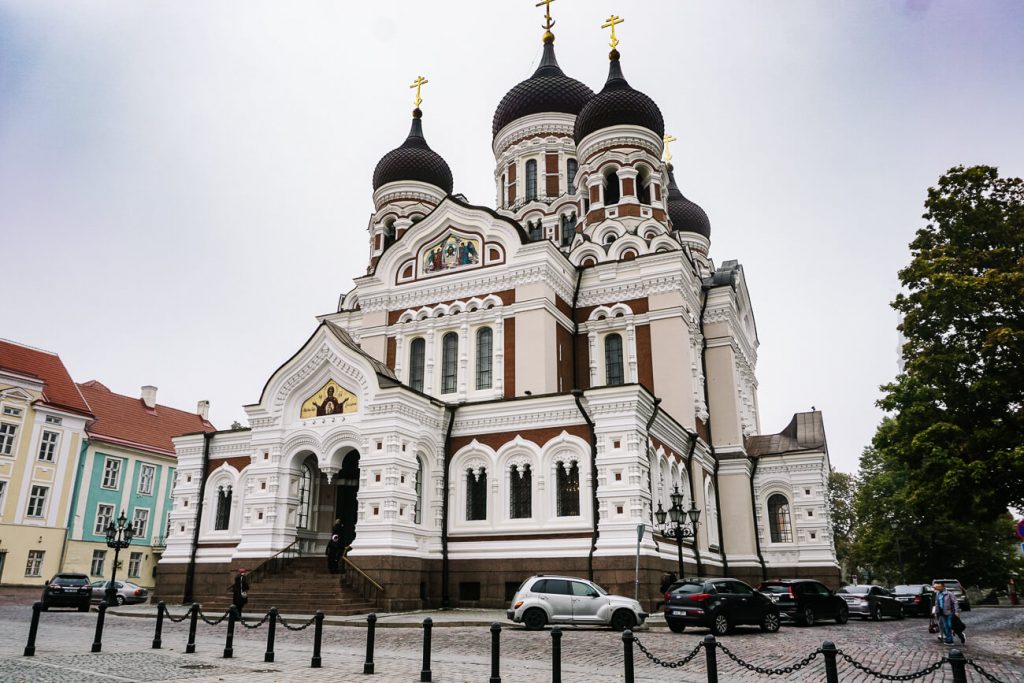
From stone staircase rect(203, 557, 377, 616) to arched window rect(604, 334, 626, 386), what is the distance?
1180 centimetres

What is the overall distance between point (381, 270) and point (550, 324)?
7162 millimetres

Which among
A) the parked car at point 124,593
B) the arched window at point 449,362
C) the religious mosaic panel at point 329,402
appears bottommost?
the parked car at point 124,593

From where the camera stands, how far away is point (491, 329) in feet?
88.6

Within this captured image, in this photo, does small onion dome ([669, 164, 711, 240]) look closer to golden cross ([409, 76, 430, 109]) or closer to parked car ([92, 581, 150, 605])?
golden cross ([409, 76, 430, 109])

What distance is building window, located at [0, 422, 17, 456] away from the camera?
3344cm

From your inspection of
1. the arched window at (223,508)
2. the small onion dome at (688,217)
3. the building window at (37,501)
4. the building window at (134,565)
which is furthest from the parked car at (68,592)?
the small onion dome at (688,217)

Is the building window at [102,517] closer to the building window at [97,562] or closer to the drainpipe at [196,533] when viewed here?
the building window at [97,562]

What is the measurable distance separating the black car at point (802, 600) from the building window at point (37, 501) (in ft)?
102

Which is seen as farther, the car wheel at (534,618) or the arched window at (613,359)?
the arched window at (613,359)

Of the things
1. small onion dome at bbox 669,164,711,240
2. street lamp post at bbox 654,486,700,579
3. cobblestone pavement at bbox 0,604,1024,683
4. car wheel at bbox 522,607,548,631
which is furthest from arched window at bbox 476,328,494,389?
small onion dome at bbox 669,164,711,240

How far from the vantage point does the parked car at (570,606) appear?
16.4 metres

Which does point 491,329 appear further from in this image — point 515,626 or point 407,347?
point 515,626

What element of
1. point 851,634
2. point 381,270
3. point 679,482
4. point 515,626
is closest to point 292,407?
point 381,270

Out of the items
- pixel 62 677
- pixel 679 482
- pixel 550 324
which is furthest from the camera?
pixel 550 324
